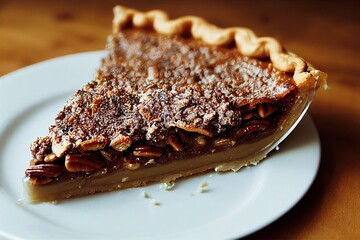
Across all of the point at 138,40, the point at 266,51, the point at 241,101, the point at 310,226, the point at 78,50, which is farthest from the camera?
the point at 78,50

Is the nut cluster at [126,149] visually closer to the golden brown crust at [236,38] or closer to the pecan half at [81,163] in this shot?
the pecan half at [81,163]

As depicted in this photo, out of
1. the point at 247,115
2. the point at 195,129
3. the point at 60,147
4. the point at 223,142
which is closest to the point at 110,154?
the point at 60,147

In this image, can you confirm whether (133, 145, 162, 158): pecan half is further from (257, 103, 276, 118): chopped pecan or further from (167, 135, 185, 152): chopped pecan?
(257, 103, 276, 118): chopped pecan

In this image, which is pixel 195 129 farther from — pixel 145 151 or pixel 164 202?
pixel 164 202

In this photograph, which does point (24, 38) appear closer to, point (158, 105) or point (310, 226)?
point (158, 105)

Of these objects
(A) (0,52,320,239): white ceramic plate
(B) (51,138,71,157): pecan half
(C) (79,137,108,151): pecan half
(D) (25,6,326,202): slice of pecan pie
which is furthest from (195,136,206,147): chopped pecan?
(B) (51,138,71,157): pecan half

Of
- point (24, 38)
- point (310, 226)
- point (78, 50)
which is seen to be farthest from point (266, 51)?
point (24, 38)

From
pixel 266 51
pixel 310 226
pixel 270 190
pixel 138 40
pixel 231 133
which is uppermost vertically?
pixel 138 40

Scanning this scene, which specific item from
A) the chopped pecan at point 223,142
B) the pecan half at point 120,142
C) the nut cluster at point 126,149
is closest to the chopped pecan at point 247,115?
the nut cluster at point 126,149
